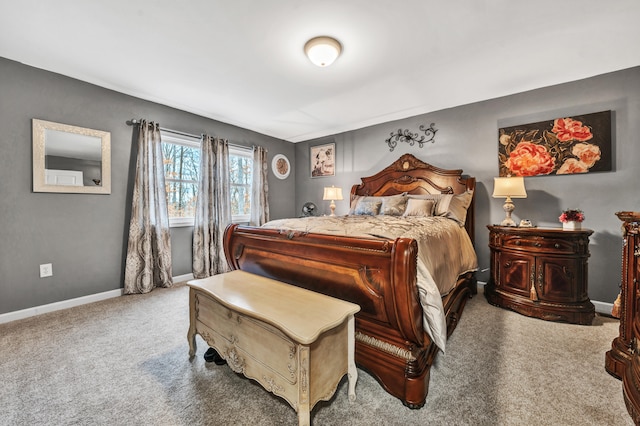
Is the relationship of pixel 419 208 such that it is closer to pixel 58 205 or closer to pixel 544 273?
pixel 544 273

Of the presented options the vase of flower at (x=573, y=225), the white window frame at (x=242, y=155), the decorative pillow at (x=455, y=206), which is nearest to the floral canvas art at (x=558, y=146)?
the decorative pillow at (x=455, y=206)

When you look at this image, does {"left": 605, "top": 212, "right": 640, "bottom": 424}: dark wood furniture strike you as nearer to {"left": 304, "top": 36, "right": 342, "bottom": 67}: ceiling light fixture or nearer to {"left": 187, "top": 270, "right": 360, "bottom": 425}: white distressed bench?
{"left": 187, "top": 270, "right": 360, "bottom": 425}: white distressed bench

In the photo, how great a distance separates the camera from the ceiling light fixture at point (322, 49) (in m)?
2.14

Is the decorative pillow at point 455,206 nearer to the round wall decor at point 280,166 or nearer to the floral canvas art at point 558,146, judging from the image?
the floral canvas art at point 558,146

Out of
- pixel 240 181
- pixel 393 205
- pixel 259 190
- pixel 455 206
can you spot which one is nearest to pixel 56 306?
pixel 240 181

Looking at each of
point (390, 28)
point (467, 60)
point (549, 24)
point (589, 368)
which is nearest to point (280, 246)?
point (390, 28)

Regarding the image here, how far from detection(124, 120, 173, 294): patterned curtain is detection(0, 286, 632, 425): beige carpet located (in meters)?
0.92

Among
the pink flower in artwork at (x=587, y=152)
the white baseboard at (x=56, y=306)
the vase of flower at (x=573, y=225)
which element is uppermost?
the pink flower in artwork at (x=587, y=152)

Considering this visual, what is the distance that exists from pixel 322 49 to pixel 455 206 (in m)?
2.25

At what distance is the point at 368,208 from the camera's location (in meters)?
3.59

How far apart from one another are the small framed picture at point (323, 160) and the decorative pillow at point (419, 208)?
193cm

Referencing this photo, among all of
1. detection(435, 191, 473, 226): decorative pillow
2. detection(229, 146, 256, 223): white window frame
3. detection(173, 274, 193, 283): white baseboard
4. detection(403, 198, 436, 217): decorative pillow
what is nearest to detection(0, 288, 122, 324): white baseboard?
detection(173, 274, 193, 283): white baseboard

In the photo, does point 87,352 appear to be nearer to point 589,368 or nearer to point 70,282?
point 70,282

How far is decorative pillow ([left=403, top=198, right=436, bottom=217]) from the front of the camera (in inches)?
122
